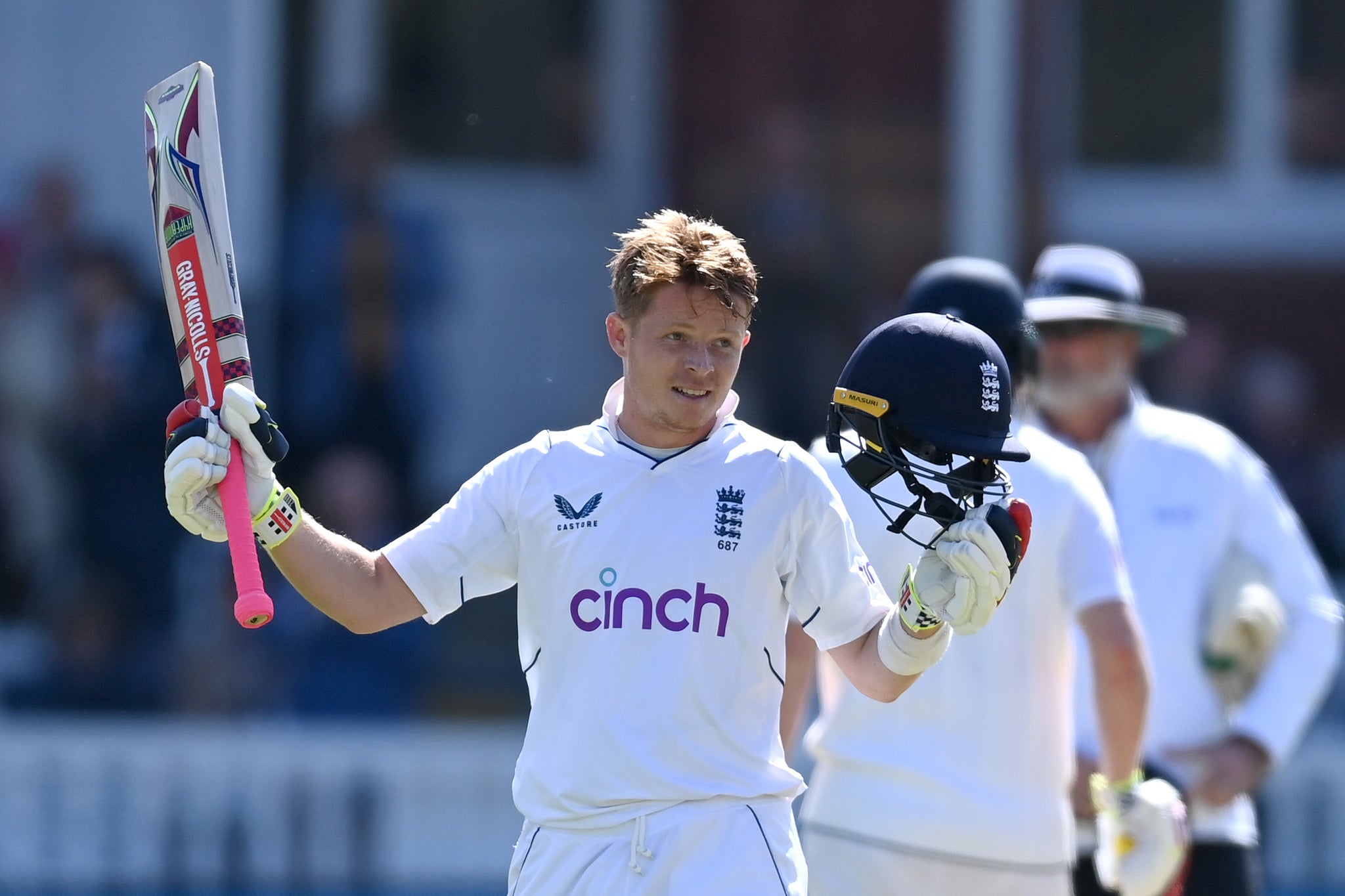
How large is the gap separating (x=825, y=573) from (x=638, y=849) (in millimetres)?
531

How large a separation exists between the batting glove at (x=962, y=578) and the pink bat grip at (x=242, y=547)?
99 centimetres

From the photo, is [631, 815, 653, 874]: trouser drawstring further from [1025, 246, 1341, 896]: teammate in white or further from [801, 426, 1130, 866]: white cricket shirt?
[1025, 246, 1341, 896]: teammate in white

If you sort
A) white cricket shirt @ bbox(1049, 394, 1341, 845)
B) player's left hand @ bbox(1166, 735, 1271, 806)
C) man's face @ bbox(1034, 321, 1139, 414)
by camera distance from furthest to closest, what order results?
man's face @ bbox(1034, 321, 1139, 414) < white cricket shirt @ bbox(1049, 394, 1341, 845) < player's left hand @ bbox(1166, 735, 1271, 806)

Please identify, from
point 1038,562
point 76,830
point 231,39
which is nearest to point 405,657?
point 76,830

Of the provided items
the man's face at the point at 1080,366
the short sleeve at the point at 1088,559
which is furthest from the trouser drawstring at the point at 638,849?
the man's face at the point at 1080,366

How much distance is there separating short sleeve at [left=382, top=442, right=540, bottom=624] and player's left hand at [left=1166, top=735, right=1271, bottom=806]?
6.02 feet

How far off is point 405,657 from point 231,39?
8.91ft

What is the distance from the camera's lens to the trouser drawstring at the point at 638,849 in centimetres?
Answer: 281

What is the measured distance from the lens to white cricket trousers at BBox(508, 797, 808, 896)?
9.20 ft

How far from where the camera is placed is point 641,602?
286cm

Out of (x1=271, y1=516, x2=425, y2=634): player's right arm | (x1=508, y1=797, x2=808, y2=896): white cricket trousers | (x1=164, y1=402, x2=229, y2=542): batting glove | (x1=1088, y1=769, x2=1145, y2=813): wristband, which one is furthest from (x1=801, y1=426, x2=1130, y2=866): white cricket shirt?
(x1=164, y1=402, x2=229, y2=542): batting glove

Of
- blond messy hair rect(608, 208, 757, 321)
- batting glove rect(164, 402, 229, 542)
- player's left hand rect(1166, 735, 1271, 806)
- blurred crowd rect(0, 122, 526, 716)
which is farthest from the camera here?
blurred crowd rect(0, 122, 526, 716)

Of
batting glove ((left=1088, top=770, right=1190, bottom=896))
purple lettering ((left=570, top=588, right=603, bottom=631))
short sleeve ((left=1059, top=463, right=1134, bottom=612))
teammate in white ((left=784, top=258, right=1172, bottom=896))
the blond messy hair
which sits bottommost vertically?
batting glove ((left=1088, top=770, right=1190, bottom=896))

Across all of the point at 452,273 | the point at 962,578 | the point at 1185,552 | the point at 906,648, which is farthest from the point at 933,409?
the point at 452,273
